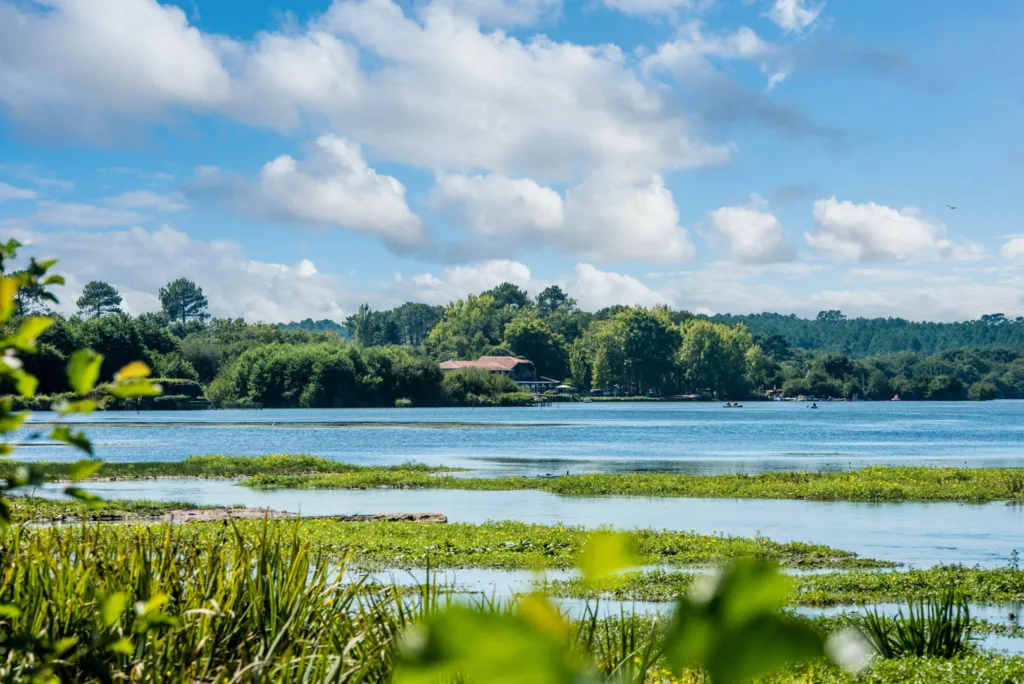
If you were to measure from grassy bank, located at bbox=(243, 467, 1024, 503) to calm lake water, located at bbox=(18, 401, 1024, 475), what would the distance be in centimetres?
606

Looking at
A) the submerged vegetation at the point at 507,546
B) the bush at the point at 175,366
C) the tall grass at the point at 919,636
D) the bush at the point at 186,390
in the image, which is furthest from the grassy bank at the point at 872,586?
the bush at the point at 175,366

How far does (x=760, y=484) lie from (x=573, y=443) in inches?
1195


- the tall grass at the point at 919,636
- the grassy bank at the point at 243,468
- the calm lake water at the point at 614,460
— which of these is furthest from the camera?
the grassy bank at the point at 243,468

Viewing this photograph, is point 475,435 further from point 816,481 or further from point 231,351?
point 231,351

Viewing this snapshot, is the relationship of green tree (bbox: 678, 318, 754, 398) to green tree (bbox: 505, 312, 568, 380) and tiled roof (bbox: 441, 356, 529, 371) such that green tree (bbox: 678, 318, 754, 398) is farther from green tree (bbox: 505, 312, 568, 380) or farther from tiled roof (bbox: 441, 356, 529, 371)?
tiled roof (bbox: 441, 356, 529, 371)

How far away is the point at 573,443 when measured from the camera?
66.3 metres

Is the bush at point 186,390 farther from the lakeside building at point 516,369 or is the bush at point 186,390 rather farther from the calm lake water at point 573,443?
the lakeside building at point 516,369

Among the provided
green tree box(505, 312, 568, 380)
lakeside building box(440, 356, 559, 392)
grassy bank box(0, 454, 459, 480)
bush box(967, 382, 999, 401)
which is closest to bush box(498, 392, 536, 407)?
lakeside building box(440, 356, 559, 392)

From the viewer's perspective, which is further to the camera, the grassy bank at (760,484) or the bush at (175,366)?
the bush at (175,366)

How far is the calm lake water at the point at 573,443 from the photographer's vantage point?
49.6m

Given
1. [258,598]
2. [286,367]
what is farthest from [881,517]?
[286,367]

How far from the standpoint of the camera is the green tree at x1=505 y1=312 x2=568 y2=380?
17375 cm

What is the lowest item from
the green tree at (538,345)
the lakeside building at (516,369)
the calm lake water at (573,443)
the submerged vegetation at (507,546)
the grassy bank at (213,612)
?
the calm lake water at (573,443)

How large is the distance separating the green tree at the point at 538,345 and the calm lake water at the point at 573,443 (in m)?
75.2
